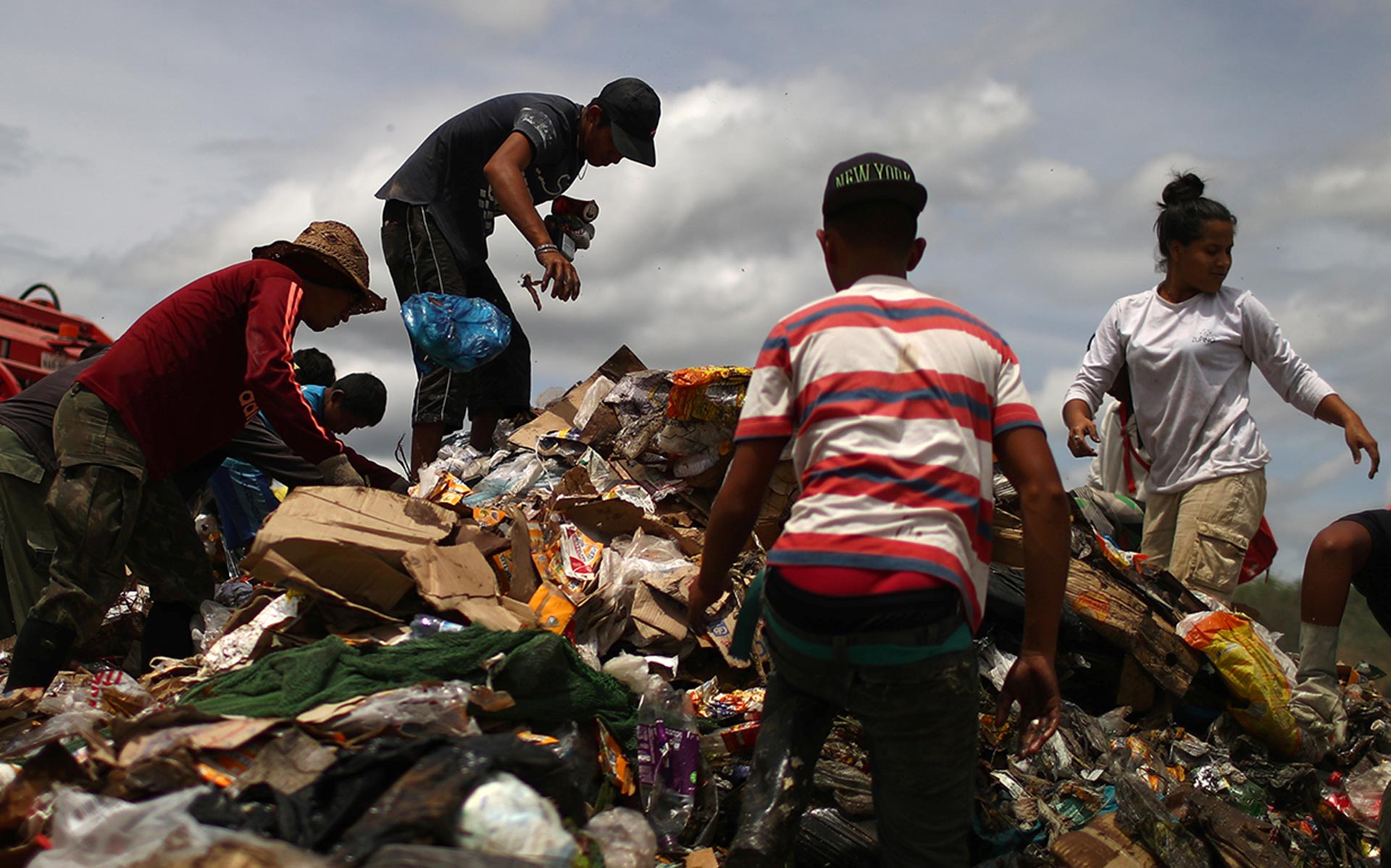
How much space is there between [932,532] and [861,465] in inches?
6.8

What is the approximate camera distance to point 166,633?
12.2 ft

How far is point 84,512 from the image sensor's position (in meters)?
3.23

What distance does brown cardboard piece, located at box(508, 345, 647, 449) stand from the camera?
209 inches

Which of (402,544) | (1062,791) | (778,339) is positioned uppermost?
(778,339)

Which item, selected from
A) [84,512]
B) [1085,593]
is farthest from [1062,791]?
[84,512]

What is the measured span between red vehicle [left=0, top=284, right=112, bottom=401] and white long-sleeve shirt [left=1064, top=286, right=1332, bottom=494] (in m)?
6.65

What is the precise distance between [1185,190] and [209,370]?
3781 mm

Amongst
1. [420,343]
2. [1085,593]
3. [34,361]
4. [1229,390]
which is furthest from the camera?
[34,361]

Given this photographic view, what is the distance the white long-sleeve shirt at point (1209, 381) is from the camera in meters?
4.07

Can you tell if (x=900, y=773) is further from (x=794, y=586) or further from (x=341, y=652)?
(x=341, y=652)

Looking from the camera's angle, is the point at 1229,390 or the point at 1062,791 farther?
the point at 1229,390

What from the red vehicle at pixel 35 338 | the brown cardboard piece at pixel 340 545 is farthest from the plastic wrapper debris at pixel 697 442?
the red vehicle at pixel 35 338

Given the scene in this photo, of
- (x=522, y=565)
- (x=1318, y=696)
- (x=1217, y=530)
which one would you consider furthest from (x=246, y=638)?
(x=1318, y=696)

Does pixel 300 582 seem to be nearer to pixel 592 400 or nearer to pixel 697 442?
pixel 697 442
